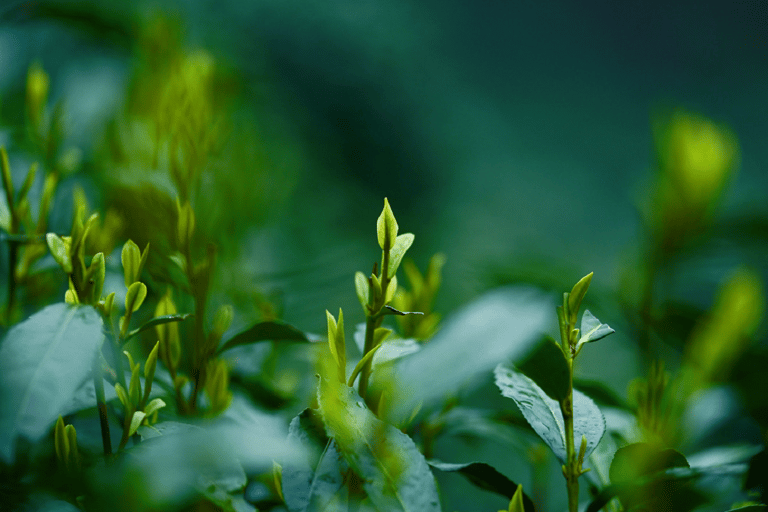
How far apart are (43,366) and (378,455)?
6.5 inches

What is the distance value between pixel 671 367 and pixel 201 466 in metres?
0.45

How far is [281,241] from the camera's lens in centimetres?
83

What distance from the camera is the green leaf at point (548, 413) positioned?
0.99 ft

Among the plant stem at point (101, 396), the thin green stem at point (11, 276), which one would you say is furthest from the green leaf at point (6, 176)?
the plant stem at point (101, 396)

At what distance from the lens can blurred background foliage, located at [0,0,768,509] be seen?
1.41 ft

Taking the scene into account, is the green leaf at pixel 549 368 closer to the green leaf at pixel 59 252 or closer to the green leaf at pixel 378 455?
the green leaf at pixel 378 455

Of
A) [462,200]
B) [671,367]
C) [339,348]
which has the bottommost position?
[462,200]

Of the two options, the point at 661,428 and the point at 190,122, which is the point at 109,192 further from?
the point at 661,428

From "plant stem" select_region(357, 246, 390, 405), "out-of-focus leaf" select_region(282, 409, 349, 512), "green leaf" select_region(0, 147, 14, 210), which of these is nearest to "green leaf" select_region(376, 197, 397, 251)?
"plant stem" select_region(357, 246, 390, 405)

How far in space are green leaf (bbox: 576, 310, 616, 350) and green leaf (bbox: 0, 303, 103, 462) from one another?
0.25 meters

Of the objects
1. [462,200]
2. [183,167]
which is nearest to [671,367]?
[183,167]

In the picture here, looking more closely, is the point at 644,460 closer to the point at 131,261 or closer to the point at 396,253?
the point at 396,253

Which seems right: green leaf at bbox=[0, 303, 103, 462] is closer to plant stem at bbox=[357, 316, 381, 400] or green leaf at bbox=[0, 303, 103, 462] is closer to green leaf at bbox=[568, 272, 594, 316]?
plant stem at bbox=[357, 316, 381, 400]

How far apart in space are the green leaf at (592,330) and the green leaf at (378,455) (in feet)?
0.35
